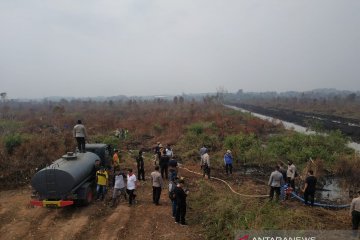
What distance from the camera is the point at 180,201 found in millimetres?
10398

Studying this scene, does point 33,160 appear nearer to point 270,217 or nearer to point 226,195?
point 226,195

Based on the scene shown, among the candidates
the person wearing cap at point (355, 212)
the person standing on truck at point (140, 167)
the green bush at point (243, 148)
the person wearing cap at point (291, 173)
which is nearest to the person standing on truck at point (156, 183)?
the person standing on truck at point (140, 167)

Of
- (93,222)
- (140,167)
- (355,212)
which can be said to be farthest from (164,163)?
(355,212)

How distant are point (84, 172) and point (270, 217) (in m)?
7.02

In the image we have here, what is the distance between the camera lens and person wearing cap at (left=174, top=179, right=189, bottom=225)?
1033cm

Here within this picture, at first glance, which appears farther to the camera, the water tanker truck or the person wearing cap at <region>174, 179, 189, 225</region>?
the water tanker truck

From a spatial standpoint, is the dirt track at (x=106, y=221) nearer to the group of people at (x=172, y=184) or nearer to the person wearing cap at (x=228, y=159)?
the group of people at (x=172, y=184)

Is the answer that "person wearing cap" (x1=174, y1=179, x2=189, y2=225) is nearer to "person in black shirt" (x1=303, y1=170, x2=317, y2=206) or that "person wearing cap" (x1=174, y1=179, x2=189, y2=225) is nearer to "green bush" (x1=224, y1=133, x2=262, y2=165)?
"person in black shirt" (x1=303, y1=170, x2=317, y2=206)

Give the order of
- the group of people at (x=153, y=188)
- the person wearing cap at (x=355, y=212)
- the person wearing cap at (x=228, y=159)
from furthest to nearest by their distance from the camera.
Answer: the person wearing cap at (x=228, y=159) → the group of people at (x=153, y=188) → the person wearing cap at (x=355, y=212)

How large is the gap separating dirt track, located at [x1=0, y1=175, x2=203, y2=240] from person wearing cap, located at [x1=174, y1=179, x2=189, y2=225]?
24cm

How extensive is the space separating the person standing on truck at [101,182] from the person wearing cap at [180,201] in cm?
349

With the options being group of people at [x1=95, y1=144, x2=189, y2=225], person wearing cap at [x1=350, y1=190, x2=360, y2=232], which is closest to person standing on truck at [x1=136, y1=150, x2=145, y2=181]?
group of people at [x1=95, y1=144, x2=189, y2=225]

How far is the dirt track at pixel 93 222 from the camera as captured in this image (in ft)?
32.4

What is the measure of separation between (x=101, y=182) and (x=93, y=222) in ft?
6.67
